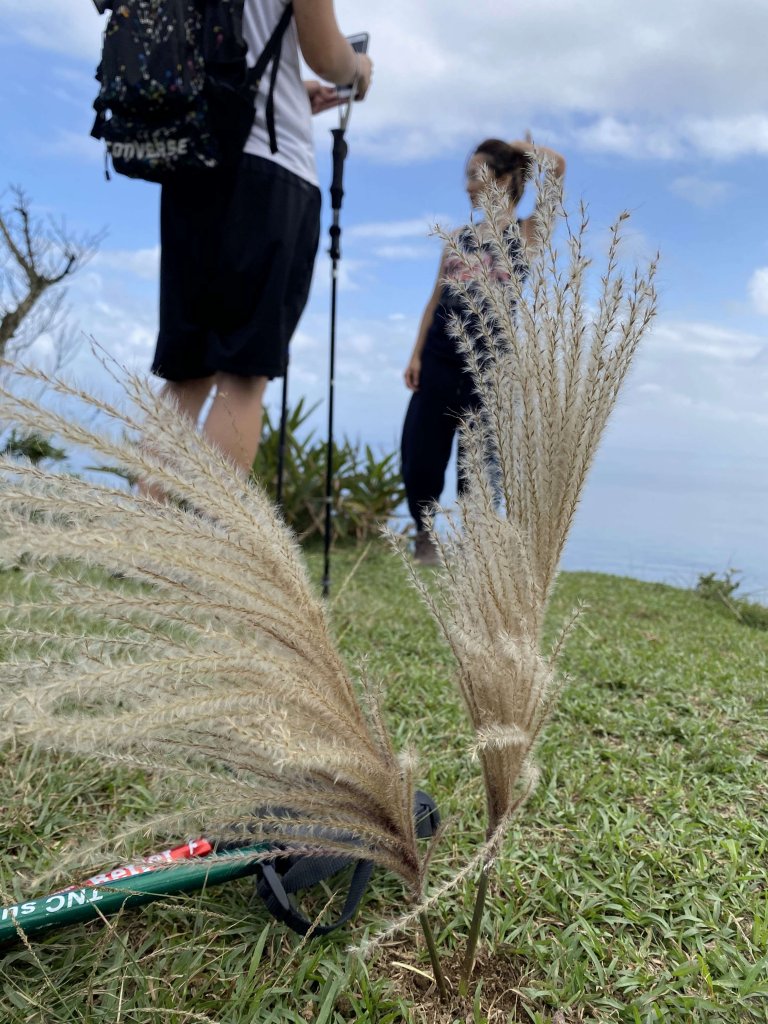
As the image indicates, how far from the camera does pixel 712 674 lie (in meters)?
2.88

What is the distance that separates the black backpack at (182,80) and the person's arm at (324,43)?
0.17 metres

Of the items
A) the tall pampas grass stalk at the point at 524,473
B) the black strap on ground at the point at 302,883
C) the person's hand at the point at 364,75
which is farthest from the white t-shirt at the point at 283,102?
the black strap on ground at the point at 302,883

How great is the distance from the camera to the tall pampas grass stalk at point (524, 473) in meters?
1.03

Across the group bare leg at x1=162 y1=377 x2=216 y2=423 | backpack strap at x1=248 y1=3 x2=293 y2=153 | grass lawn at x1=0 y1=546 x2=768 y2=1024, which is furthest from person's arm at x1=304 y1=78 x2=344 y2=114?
grass lawn at x1=0 y1=546 x2=768 y2=1024

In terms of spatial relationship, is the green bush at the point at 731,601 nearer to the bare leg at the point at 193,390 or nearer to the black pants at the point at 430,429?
the black pants at the point at 430,429

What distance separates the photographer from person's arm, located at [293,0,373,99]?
8.54 ft

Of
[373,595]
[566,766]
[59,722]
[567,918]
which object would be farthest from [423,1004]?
[373,595]

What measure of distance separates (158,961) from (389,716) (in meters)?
1.11

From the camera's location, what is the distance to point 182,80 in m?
2.51

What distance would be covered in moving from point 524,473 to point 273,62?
225cm

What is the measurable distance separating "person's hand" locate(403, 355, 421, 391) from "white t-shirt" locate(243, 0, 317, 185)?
2819mm

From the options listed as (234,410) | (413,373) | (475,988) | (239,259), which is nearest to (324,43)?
(239,259)

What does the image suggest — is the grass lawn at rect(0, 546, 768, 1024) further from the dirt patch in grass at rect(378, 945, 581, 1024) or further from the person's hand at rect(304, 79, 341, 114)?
the person's hand at rect(304, 79, 341, 114)

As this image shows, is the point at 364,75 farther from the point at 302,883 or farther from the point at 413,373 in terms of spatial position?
the point at 302,883
